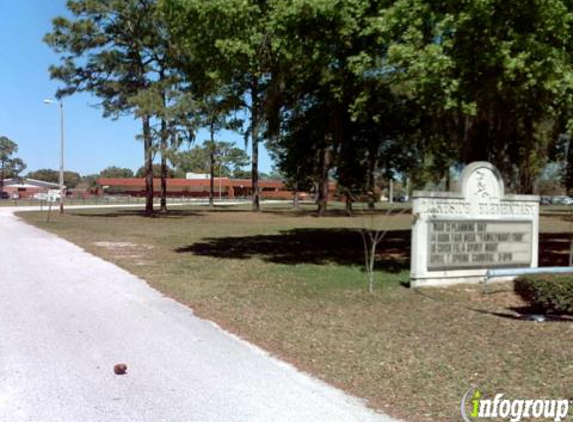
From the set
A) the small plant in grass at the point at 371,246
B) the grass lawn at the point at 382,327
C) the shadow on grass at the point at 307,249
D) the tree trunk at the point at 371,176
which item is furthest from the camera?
the tree trunk at the point at 371,176

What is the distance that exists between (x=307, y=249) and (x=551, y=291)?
1119cm

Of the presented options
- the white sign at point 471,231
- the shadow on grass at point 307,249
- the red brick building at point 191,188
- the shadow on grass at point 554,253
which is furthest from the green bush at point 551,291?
the red brick building at point 191,188

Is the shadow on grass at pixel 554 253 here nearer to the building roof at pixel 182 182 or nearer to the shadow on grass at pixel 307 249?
the shadow on grass at pixel 307 249

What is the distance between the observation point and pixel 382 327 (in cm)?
812

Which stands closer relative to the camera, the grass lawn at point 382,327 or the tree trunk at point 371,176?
the grass lawn at point 382,327

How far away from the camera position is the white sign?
11477mm

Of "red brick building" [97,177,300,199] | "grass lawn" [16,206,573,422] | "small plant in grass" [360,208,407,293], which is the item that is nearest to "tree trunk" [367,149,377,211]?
"small plant in grass" [360,208,407,293]

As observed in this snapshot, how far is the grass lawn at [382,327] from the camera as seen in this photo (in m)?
5.61

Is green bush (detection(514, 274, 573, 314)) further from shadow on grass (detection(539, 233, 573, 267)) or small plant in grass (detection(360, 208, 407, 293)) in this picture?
shadow on grass (detection(539, 233, 573, 267))

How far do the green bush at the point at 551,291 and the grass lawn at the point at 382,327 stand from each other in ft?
1.67

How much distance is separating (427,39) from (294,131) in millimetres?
9231

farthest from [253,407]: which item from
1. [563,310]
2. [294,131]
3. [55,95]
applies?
[55,95]

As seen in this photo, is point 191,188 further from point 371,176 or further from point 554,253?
point 554,253

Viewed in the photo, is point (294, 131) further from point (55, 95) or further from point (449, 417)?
point (55, 95)
